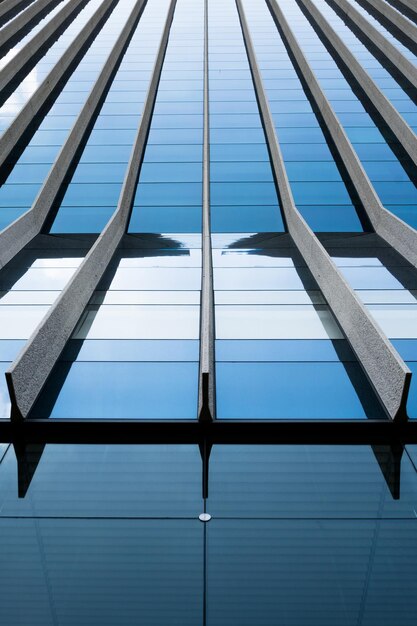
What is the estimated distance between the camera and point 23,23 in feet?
108

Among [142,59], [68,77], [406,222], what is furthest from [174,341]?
[142,59]

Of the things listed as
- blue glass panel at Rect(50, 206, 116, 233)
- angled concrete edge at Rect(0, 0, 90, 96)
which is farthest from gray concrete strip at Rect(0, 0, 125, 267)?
angled concrete edge at Rect(0, 0, 90, 96)

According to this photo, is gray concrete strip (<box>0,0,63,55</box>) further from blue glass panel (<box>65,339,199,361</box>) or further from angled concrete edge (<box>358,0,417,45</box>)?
blue glass panel (<box>65,339,199,361</box>)

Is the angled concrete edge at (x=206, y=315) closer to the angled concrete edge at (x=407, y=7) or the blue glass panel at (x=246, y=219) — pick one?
the blue glass panel at (x=246, y=219)

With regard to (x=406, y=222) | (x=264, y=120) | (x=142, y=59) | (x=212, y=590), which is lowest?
(x=212, y=590)

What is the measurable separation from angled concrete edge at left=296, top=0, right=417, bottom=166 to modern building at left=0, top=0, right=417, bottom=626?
14 centimetres

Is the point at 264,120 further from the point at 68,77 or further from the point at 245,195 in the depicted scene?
the point at 68,77

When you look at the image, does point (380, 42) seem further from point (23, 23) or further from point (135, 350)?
point (135, 350)

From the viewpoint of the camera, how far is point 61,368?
437 inches

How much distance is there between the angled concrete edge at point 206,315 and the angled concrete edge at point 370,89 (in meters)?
6.61

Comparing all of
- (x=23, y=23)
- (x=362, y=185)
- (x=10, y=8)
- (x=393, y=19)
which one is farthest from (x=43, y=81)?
(x=393, y=19)

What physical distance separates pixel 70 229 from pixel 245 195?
5506 mm

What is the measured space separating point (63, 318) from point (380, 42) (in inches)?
995

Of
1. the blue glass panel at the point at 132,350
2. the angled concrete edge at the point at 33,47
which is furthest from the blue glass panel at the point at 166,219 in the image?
the angled concrete edge at the point at 33,47
